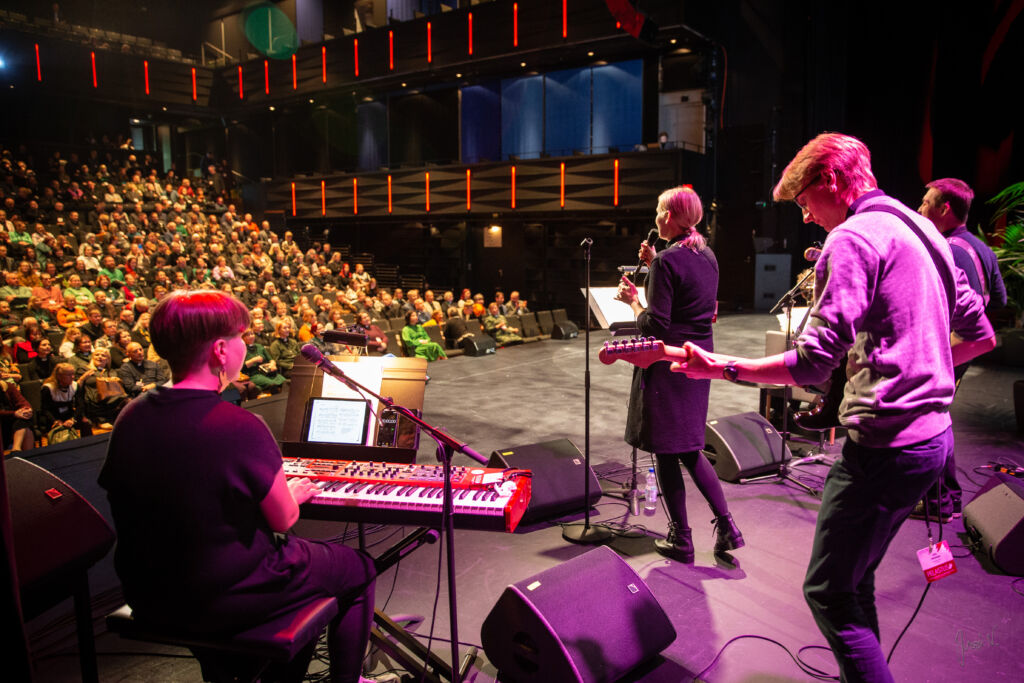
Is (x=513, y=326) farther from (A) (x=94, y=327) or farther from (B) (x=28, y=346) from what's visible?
(B) (x=28, y=346)

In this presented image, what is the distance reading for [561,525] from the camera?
133 inches

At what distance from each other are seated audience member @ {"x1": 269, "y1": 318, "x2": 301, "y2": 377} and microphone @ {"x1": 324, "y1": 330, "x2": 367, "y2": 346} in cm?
583

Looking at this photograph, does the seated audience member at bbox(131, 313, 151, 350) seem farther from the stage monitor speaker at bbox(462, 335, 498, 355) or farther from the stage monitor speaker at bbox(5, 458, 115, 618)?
the stage monitor speaker at bbox(5, 458, 115, 618)

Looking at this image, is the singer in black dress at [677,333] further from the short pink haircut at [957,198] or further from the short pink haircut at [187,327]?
the short pink haircut at [187,327]

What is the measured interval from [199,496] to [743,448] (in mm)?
3421

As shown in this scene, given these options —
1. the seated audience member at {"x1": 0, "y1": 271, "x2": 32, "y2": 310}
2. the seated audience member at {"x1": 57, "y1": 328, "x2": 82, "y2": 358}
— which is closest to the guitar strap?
the seated audience member at {"x1": 57, "y1": 328, "x2": 82, "y2": 358}

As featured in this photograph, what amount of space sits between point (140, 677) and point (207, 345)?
137 centimetres

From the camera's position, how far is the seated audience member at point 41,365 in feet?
19.7

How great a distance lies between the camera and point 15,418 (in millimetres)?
5059

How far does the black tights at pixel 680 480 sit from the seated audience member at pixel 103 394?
496 centimetres

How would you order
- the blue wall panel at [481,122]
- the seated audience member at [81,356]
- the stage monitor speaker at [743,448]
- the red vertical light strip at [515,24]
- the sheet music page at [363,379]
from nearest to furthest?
the sheet music page at [363,379] → the stage monitor speaker at [743,448] → the seated audience member at [81,356] → the red vertical light strip at [515,24] → the blue wall panel at [481,122]

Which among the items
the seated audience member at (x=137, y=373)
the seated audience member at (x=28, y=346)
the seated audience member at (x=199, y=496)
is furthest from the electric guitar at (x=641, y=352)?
the seated audience member at (x=28, y=346)

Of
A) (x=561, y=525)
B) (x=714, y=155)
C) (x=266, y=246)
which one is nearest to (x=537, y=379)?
(x=561, y=525)

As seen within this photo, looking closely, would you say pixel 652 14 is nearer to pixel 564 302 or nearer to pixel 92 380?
pixel 564 302
